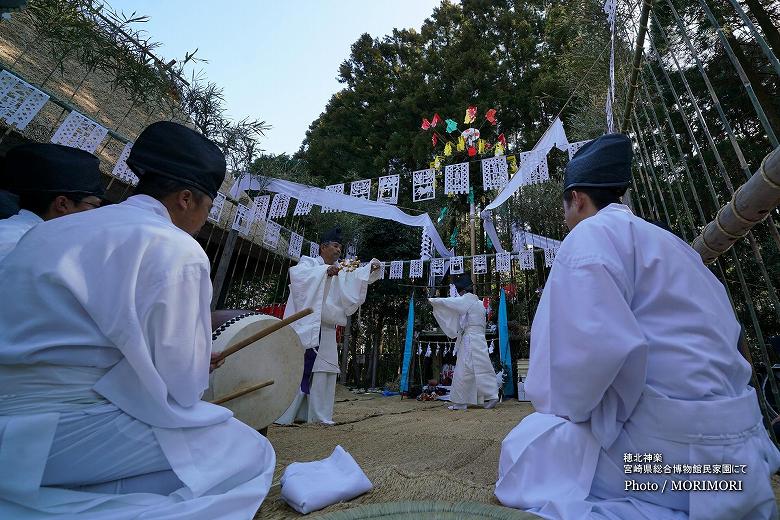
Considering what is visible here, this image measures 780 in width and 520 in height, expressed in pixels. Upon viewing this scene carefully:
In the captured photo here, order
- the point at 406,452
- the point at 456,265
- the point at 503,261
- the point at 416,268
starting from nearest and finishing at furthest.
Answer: the point at 406,452 → the point at 503,261 → the point at 456,265 → the point at 416,268

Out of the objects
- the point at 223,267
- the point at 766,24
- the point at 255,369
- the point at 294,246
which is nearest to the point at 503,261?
the point at 294,246

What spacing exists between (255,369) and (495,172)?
5848 millimetres

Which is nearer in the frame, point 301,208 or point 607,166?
point 607,166

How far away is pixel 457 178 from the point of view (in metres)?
7.77

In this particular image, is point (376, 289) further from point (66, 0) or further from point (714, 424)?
point (714, 424)

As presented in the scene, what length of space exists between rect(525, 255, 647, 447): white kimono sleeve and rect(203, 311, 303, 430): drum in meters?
1.74

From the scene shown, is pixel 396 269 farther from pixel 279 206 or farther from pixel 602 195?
pixel 602 195

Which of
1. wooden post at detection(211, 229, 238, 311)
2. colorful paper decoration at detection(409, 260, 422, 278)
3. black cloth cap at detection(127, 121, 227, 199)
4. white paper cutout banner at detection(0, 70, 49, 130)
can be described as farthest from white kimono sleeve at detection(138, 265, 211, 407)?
colorful paper decoration at detection(409, 260, 422, 278)

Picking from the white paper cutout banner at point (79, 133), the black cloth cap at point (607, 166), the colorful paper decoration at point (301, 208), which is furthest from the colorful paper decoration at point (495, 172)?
the black cloth cap at point (607, 166)

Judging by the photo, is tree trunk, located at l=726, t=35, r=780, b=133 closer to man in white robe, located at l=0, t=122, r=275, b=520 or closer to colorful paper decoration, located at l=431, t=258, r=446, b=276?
colorful paper decoration, located at l=431, t=258, r=446, b=276

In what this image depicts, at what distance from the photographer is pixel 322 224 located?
11.5 metres

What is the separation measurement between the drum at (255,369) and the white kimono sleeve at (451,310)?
4.91 meters

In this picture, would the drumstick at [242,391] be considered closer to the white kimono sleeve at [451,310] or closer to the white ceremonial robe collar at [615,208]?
the white ceremonial robe collar at [615,208]

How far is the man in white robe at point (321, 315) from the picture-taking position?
16.0ft
